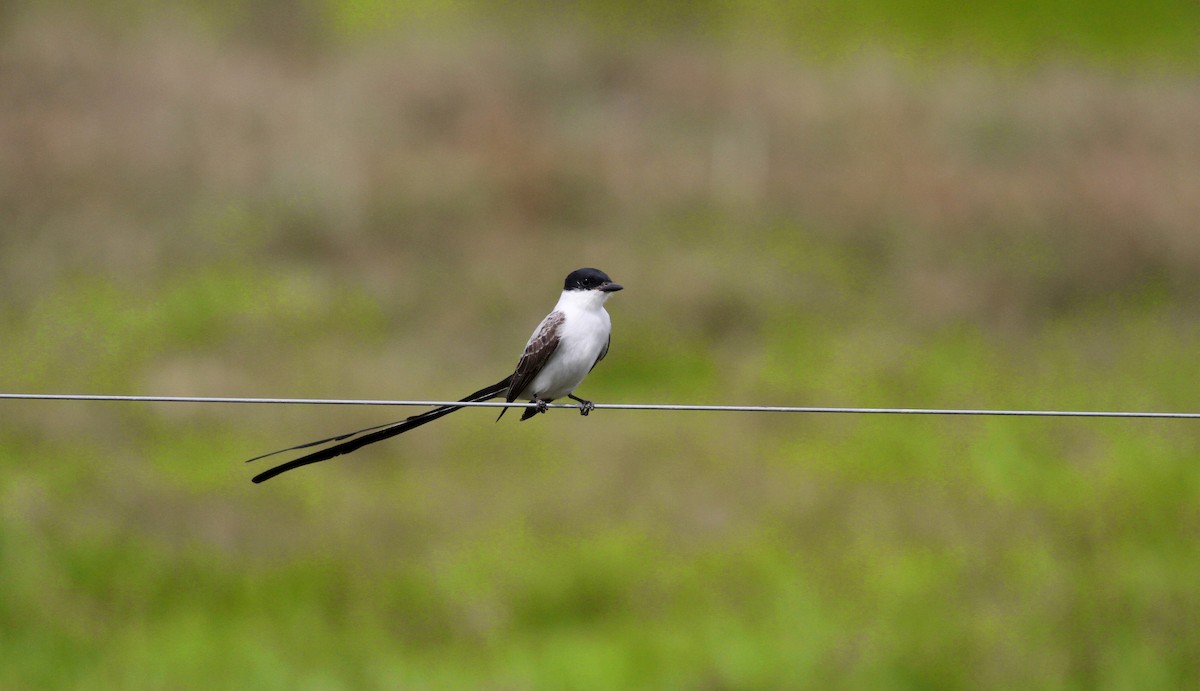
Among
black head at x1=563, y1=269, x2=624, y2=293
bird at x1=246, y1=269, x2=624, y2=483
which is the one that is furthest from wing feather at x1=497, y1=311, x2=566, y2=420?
Answer: black head at x1=563, y1=269, x2=624, y2=293

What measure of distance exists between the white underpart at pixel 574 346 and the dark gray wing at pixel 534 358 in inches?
1.0

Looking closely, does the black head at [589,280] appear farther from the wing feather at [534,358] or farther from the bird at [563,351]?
the wing feather at [534,358]

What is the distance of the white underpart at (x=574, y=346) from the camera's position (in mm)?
6055

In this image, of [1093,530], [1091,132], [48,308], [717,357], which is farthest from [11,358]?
[1091,132]

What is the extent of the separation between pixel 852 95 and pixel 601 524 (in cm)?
1238

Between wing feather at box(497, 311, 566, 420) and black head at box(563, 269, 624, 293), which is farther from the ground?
black head at box(563, 269, 624, 293)

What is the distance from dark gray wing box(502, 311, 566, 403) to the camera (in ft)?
19.9

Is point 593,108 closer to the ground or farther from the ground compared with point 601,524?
farther from the ground

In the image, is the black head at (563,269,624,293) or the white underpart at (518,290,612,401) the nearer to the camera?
the white underpart at (518,290,612,401)

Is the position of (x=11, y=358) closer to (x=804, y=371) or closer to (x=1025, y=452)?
(x=804, y=371)

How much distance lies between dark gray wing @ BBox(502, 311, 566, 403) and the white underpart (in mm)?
25

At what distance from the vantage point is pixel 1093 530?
42.7 ft

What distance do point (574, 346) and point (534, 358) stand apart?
0.19 m

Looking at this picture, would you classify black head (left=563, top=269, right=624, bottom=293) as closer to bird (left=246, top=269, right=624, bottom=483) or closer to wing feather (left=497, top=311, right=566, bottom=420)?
bird (left=246, top=269, right=624, bottom=483)
